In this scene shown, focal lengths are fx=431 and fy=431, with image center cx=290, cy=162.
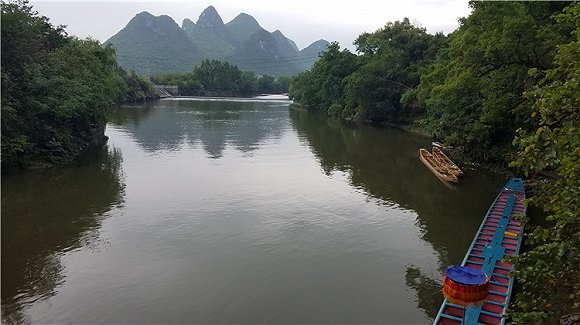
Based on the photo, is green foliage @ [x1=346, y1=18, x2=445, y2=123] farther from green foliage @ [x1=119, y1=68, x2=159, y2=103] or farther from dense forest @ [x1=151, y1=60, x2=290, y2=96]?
dense forest @ [x1=151, y1=60, x2=290, y2=96]

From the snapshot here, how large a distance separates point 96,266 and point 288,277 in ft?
21.3

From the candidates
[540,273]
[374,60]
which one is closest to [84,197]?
[540,273]

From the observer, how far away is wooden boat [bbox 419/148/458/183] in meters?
26.0

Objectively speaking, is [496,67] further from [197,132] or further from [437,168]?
[197,132]

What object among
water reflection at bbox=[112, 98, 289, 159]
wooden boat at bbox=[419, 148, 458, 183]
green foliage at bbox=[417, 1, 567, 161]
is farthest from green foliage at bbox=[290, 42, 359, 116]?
green foliage at bbox=[417, 1, 567, 161]

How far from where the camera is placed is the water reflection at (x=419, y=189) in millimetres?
15469

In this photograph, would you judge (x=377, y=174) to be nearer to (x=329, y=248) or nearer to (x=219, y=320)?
(x=329, y=248)

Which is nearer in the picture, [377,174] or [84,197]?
[84,197]

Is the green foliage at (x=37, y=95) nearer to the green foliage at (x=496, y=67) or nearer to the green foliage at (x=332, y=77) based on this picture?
the green foliage at (x=496, y=67)

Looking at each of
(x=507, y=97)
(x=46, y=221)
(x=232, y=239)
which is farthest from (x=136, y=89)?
(x=232, y=239)

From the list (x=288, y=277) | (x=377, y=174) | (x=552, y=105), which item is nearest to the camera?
(x=552, y=105)

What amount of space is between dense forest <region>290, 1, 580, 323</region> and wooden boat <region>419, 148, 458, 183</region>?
6.40 feet

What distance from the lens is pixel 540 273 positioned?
15.9ft

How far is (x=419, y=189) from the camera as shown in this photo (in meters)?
25.1
